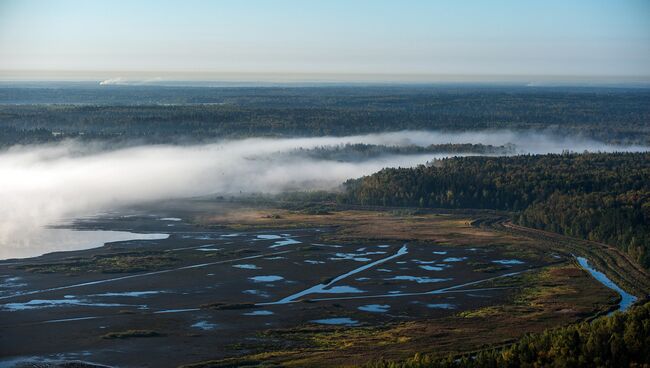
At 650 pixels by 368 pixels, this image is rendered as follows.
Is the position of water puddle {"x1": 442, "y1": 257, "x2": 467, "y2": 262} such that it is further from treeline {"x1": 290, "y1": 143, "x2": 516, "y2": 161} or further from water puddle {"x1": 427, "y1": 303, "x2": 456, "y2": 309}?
treeline {"x1": 290, "y1": 143, "x2": 516, "y2": 161}

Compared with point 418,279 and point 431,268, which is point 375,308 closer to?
point 418,279

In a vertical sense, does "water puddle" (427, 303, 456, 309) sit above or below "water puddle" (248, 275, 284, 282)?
above

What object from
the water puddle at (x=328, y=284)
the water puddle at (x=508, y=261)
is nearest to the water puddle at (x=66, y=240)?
the water puddle at (x=328, y=284)

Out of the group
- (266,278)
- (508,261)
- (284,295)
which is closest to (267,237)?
(266,278)

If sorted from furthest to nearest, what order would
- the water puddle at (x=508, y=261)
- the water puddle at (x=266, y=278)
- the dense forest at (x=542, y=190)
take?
the dense forest at (x=542, y=190), the water puddle at (x=508, y=261), the water puddle at (x=266, y=278)

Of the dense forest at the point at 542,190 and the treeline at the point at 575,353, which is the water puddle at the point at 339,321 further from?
the dense forest at the point at 542,190

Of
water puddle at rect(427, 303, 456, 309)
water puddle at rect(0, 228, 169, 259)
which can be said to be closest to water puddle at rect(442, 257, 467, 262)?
water puddle at rect(427, 303, 456, 309)
